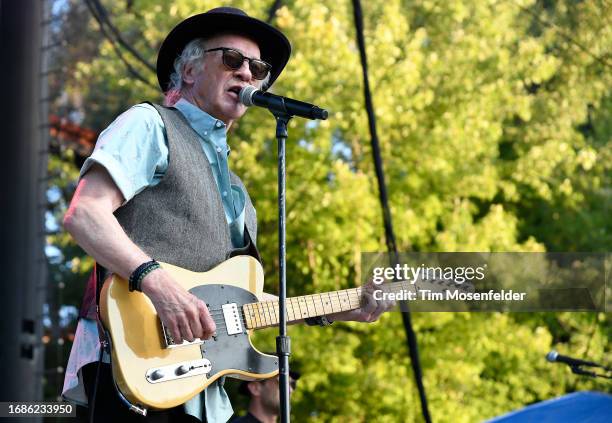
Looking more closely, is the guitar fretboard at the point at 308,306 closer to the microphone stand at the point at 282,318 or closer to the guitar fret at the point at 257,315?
the guitar fret at the point at 257,315

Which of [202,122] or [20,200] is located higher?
[20,200]

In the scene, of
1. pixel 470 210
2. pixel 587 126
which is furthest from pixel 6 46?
pixel 587 126

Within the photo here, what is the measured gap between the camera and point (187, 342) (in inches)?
110

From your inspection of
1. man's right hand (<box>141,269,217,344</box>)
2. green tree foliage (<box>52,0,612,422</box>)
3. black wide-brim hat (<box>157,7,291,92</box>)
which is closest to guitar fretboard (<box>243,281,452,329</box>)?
man's right hand (<box>141,269,217,344</box>)

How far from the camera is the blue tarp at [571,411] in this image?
284 centimetres

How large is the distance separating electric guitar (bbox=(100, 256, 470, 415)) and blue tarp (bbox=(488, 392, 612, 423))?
0.78 meters

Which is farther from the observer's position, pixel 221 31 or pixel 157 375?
pixel 221 31

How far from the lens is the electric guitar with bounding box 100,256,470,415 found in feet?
8.69

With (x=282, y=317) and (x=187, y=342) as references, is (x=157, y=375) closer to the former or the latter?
(x=187, y=342)

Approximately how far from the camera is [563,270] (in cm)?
542

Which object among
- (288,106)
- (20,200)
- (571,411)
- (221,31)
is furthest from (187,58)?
(20,200)

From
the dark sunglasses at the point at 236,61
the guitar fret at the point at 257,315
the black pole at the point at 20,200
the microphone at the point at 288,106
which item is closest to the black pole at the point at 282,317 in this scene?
the microphone at the point at 288,106

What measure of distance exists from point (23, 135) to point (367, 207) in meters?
7.51

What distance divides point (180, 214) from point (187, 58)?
2.14ft
